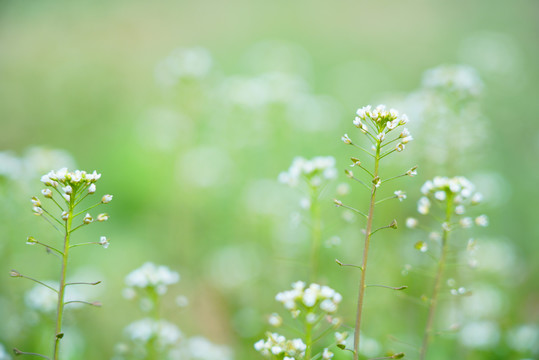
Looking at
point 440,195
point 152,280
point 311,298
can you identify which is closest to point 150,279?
point 152,280

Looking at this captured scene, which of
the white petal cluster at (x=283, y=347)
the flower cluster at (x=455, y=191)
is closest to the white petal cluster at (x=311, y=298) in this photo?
the white petal cluster at (x=283, y=347)

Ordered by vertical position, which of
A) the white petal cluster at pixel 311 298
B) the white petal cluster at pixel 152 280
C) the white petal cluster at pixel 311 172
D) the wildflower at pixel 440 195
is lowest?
the white petal cluster at pixel 311 298

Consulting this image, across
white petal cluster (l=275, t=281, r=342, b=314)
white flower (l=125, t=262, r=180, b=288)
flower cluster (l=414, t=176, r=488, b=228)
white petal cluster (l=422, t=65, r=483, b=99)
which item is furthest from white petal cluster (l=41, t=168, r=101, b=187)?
white petal cluster (l=422, t=65, r=483, b=99)

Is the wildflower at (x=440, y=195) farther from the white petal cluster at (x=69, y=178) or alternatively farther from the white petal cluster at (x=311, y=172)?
the white petal cluster at (x=69, y=178)

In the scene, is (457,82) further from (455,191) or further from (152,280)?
(152,280)

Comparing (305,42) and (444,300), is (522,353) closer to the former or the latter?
(444,300)

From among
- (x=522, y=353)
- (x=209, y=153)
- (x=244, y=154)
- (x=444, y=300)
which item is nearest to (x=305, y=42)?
(x=244, y=154)

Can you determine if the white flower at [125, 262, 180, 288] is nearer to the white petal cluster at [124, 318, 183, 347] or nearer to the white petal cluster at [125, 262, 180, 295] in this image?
the white petal cluster at [125, 262, 180, 295]

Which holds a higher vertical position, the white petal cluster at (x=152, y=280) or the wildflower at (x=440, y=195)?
the wildflower at (x=440, y=195)
